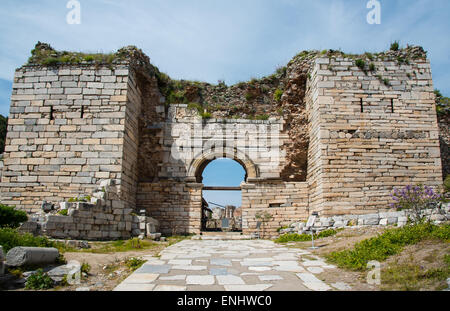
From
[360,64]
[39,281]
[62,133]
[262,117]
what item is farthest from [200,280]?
[360,64]

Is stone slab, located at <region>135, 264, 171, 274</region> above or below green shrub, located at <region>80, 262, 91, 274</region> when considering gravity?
below

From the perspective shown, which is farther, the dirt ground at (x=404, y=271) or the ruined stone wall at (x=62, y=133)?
the ruined stone wall at (x=62, y=133)

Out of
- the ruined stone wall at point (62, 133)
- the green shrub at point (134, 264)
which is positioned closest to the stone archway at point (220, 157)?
the ruined stone wall at point (62, 133)

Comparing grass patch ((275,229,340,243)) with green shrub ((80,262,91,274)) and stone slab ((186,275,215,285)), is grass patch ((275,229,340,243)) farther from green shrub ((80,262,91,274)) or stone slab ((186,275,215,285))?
green shrub ((80,262,91,274))

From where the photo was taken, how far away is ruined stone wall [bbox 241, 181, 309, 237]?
39.6ft

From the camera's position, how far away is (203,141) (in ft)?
42.5

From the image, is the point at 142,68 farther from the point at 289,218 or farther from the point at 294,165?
the point at 289,218

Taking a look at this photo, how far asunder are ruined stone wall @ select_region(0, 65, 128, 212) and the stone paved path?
198 inches

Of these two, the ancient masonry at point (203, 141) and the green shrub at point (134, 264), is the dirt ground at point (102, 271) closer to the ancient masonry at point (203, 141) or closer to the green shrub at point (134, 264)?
the green shrub at point (134, 264)

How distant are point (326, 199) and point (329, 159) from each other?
1261 millimetres

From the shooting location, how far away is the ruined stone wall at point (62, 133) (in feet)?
34.0

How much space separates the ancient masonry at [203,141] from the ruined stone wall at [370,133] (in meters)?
0.03

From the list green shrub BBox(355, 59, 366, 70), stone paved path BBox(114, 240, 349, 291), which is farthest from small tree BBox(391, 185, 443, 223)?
→ green shrub BBox(355, 59, 366, 70)
